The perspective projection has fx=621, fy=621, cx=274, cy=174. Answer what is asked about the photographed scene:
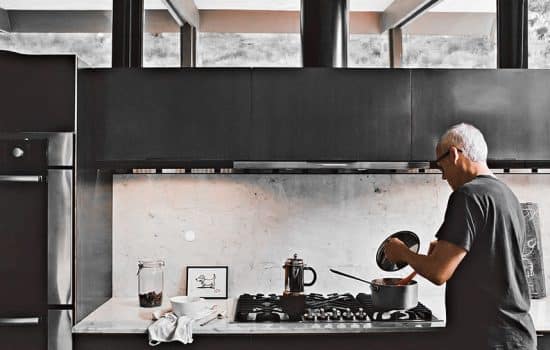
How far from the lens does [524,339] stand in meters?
2.44

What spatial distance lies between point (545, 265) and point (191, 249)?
1.99 meters

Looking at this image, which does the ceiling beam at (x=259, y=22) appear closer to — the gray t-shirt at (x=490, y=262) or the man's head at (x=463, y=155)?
the man's head at (x=463, y=155)

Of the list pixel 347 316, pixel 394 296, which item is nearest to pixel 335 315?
pixel 347 316

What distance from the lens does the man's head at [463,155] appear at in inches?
101

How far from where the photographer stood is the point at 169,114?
301 cm

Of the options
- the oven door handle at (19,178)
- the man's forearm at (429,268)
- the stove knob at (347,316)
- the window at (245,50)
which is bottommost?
the stove knob at (347,316)

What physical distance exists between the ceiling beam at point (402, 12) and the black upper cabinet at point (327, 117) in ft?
1.68

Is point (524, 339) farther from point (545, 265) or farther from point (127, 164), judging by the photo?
point (127, 164)

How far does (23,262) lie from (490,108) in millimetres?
2298

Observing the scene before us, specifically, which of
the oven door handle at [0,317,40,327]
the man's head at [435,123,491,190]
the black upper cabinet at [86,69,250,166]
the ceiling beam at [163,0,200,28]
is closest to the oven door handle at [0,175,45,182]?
the black upper cabinet at [86,69,250,166]

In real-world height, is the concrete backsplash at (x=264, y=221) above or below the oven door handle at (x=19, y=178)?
below

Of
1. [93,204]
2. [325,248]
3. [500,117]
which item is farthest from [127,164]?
[500,117]

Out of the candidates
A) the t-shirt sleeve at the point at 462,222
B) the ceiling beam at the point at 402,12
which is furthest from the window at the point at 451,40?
the t-shirt sleeve at the point at 462,222

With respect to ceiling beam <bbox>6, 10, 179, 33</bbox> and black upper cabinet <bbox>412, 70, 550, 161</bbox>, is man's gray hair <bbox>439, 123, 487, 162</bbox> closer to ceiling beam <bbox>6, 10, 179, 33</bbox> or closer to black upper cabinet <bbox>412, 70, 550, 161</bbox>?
black upper cabinet <bbox>412, 70, 550, 161</bbox>
